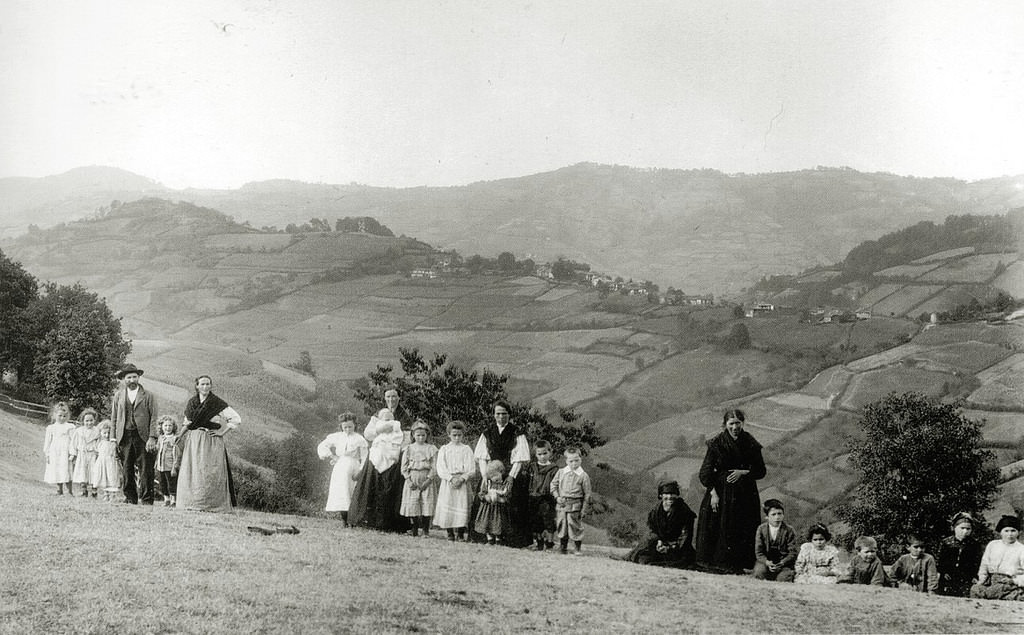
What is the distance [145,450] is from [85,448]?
1742 millimetres

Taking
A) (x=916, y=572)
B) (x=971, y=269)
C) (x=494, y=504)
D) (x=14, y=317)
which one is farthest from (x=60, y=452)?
(x=971, y=269)

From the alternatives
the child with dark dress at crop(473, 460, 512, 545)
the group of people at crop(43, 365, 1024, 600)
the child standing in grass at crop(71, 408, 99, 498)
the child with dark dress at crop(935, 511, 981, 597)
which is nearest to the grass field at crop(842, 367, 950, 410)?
the group of people at crop(43, 365, 1024, 600)

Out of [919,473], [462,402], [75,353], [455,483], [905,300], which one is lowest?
[455,483]

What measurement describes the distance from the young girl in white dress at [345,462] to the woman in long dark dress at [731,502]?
4.10 meters

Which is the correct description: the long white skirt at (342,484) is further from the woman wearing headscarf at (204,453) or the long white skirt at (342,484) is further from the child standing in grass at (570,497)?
the child standing in grass at (570,497)

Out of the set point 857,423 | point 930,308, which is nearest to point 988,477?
point 857,423

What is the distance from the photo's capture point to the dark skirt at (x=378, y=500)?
11.0m

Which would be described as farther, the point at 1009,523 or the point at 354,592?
the point at 1009,523

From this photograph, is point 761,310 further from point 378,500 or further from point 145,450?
point 145,450

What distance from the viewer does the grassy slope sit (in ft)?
21.0

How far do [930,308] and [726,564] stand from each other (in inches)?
772

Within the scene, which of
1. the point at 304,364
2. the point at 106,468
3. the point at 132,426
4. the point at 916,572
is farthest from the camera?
the point at 304,364

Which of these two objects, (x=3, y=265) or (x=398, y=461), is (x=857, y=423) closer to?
(x=398, y=461)

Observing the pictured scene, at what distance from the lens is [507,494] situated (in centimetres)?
1066
